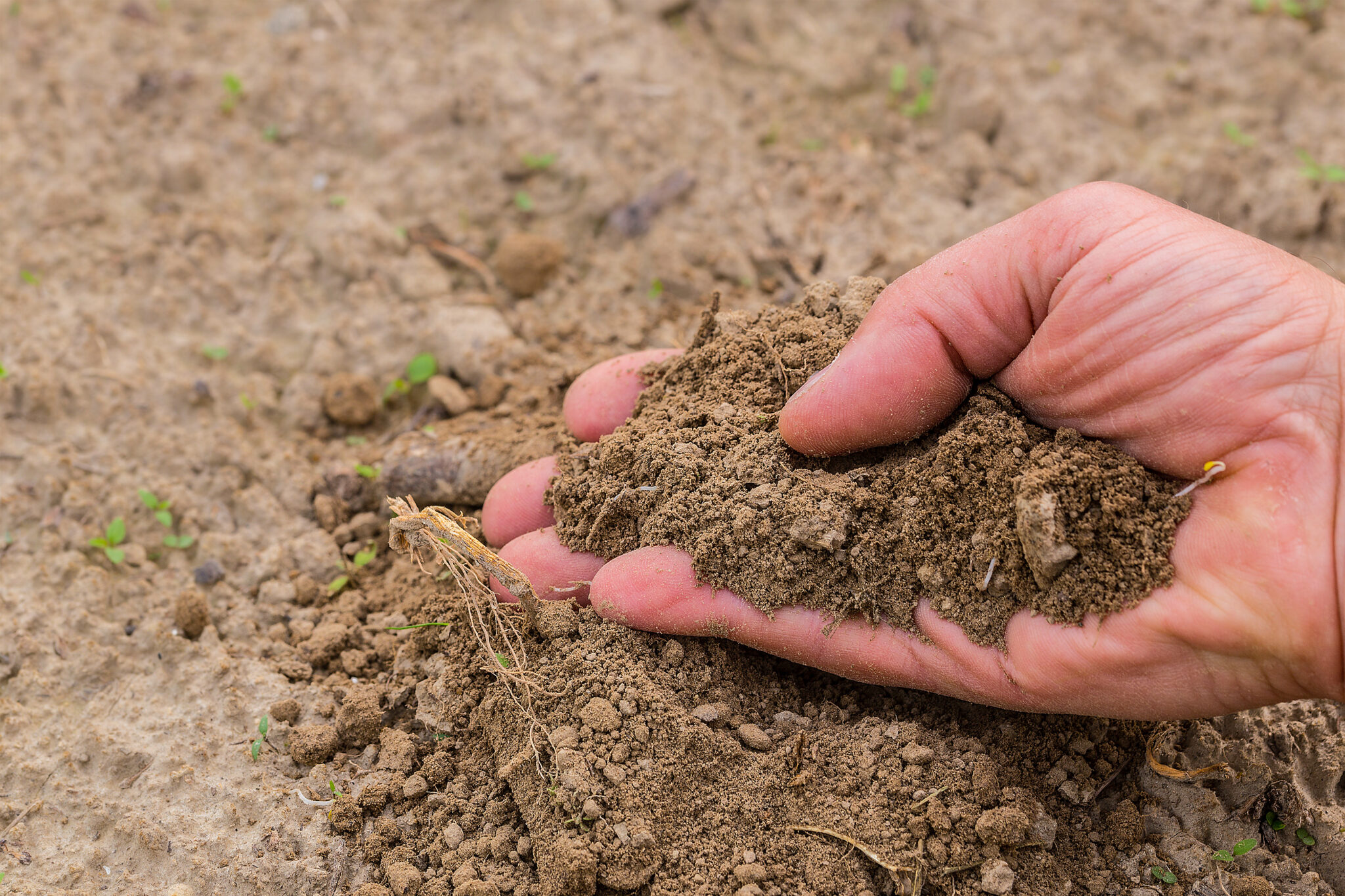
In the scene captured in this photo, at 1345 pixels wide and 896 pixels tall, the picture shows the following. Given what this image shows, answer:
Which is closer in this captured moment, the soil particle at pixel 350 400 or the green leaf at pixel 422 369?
the soil particle at pixel 350 400

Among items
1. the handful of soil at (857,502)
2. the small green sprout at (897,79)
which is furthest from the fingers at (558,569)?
the small green sprout at (897,79)

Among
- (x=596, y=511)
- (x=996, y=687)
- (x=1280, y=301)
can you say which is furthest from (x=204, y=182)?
(x=1280, y=301)

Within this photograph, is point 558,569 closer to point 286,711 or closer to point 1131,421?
point 286,711

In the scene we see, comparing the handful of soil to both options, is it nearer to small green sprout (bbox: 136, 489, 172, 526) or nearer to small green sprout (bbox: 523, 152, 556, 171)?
small green sprout (bbox: 136, 489, 172, 526)

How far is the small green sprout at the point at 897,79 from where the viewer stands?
195 inches

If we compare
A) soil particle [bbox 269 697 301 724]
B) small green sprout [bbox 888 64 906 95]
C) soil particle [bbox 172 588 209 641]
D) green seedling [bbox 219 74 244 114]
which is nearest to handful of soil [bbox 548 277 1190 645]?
soil particle [bbox 269 697 301 724]

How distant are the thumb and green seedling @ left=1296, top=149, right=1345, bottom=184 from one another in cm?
265

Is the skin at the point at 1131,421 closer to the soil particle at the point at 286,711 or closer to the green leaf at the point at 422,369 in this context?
the soil particle at the point at 286,711

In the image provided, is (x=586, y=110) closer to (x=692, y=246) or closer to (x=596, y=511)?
(x=692, y=246)

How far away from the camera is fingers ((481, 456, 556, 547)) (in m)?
3.11

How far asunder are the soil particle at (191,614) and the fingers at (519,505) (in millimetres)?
981

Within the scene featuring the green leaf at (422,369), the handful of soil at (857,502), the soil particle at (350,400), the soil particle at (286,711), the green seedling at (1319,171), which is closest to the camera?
the handful of soil at (857,502)

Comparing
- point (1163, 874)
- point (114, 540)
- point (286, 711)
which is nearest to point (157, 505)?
point (114, 540)

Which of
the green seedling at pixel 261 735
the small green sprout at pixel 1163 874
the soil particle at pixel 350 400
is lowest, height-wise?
the green seedling at pixel 261 735
